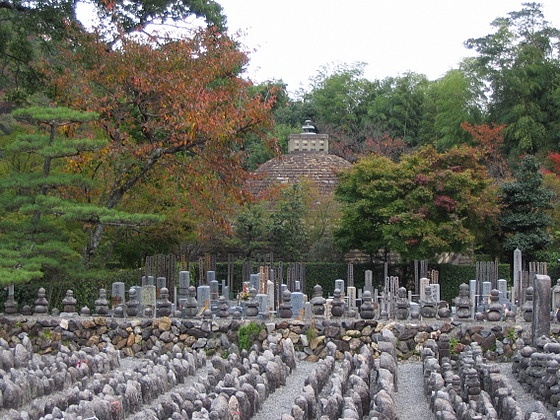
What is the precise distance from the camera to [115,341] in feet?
56.4

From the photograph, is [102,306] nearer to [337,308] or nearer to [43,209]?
[43,209]

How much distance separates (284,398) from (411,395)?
5.86ft

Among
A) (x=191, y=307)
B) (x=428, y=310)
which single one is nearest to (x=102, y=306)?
(x=191, y=307)

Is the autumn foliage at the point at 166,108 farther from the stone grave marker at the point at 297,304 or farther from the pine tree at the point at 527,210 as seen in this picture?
the pine tree at the point at 527,210

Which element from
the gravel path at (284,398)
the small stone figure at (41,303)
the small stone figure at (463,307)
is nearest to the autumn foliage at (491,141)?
the small stone figure at (463,307)

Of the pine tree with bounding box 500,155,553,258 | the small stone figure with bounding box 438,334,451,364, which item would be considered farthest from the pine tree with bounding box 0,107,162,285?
the pine tree with bounding box 500,155,553,258

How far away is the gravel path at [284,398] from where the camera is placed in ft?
36.2

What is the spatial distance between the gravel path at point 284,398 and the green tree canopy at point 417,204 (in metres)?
11.9

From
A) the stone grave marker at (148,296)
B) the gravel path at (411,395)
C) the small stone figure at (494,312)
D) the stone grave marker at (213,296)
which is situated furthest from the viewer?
the stone grave marker at (213,296)

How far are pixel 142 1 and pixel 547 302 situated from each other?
12.7m

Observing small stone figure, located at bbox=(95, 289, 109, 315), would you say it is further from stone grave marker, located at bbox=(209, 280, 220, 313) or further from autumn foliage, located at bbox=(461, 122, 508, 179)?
autumn foliage, located at bbox=(461, 122, 508, 179)

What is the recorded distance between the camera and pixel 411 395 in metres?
12.5

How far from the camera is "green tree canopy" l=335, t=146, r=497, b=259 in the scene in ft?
86.3

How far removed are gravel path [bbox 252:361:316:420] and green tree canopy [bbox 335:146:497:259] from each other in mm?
11854
